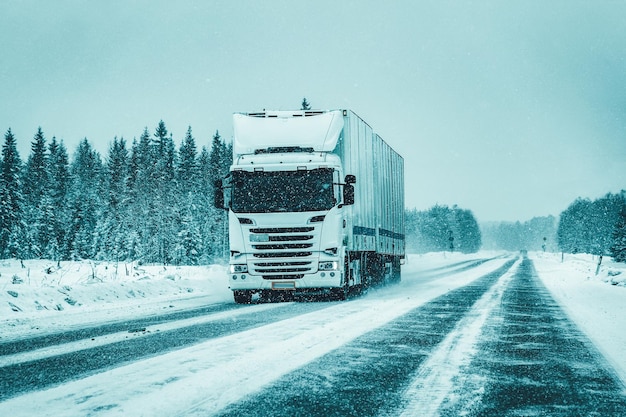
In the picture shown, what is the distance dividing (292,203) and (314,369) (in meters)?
8.56

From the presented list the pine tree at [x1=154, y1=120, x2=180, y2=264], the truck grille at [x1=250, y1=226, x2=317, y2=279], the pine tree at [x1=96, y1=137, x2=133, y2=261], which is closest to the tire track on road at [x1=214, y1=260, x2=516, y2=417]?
the truck grille at [x1=250, y1=226, x2=317, y2=279]

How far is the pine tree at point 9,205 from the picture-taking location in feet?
197

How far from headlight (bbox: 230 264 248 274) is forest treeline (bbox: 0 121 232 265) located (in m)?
46.4

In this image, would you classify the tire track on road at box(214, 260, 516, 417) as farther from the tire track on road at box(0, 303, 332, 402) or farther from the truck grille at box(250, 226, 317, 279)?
the truck grille at box(250, 226, 317, 279)

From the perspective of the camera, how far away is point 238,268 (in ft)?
46.5

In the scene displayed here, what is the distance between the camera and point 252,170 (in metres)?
14.4

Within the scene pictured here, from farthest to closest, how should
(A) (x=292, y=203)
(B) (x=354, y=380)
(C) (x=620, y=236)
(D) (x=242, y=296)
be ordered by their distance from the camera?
(C) (x=620, y=236) → (D) (x=242, y=296) → (A) (x=292, y=203) → (B) (x=354, y=380)

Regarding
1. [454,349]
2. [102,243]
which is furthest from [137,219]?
[454,349]

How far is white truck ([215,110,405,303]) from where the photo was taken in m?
13.9

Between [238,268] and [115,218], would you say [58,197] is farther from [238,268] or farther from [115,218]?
[238,268]

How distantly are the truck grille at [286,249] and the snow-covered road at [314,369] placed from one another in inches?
151

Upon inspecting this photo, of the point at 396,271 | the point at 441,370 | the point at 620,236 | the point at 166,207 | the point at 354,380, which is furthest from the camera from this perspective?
the point at 620,236

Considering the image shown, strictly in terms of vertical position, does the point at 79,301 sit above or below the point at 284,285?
below

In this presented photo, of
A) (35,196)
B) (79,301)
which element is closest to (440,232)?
(35,196)
